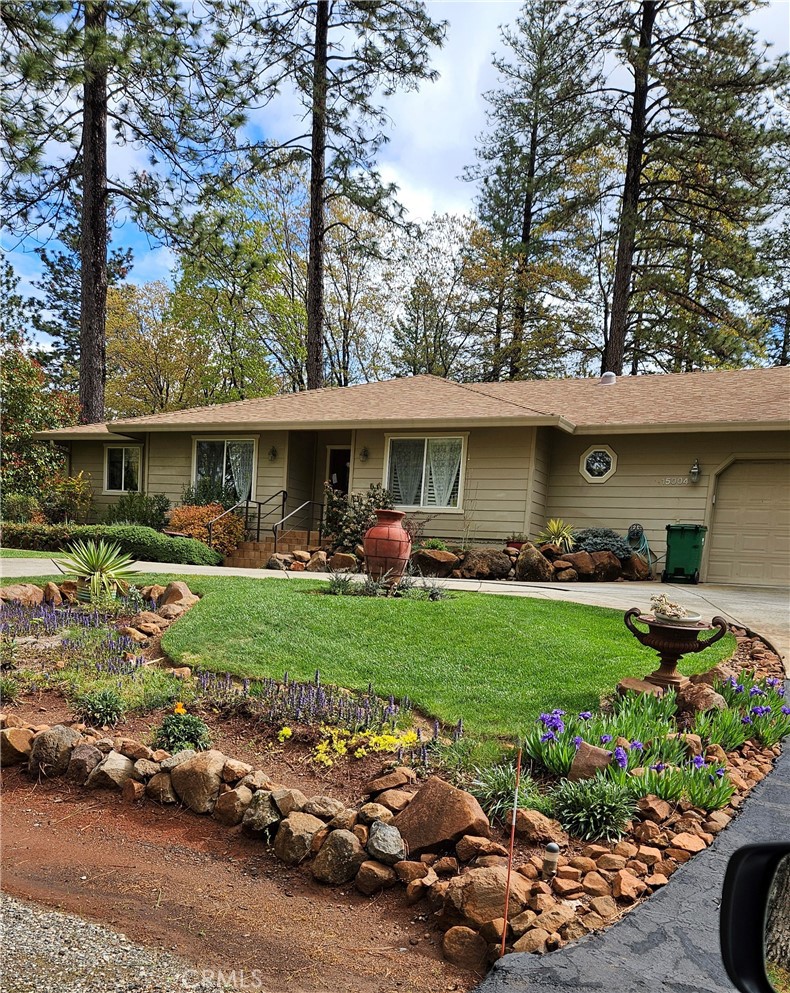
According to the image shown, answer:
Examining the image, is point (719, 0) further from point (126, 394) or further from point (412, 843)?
point (126, 394)

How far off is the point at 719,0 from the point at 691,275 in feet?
20.0

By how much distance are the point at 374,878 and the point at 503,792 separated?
65 cm

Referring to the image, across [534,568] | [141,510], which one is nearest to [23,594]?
[534,568]

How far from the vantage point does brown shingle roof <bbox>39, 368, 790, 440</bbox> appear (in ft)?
38.8

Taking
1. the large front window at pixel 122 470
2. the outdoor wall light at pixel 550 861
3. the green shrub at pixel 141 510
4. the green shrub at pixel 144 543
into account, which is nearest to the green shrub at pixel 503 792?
the outdoor wall light at pixel 550 861

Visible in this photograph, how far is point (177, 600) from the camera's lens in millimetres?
6992

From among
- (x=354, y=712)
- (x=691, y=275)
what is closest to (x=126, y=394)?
(x=691, y=275)

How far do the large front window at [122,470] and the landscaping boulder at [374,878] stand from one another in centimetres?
1575

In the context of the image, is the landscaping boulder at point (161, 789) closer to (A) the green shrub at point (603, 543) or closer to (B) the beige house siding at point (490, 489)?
(A) the green shrub at point (603, 543)

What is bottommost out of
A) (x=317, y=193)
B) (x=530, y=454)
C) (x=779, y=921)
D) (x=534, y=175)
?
(x=779, y=921)

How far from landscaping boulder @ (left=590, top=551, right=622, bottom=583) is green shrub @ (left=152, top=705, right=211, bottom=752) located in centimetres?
868

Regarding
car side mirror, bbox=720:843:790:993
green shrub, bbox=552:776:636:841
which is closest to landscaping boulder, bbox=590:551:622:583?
green shrub, bbox=552:776:636:841

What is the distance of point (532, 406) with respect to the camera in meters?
13.5

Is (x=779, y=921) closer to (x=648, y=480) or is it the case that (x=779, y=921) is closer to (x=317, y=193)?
(x=648, y=480)
